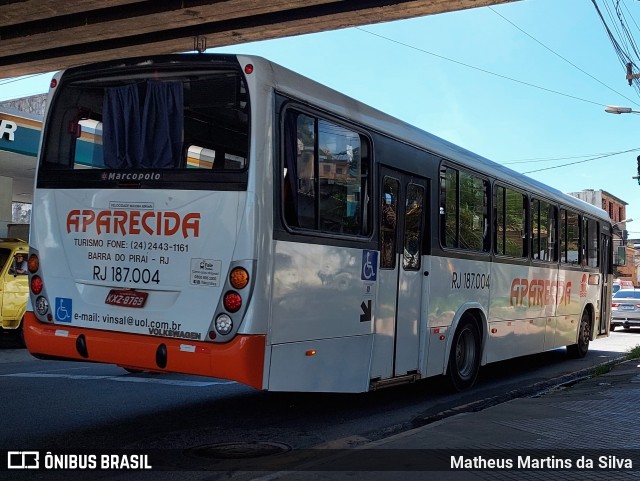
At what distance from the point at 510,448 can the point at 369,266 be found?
2.31 meters

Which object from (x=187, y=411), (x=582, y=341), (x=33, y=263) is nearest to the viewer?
(x=33, y=263)

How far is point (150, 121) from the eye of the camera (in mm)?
6375

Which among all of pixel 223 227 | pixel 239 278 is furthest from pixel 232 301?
pixel 223 227

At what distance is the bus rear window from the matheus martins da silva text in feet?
10.2

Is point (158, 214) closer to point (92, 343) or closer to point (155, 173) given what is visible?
point (155, 173)

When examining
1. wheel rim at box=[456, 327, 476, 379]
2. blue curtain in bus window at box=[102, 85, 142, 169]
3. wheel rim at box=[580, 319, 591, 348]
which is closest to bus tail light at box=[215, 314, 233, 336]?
blue curtain in bus window at box=[102, 85, 142, 169]

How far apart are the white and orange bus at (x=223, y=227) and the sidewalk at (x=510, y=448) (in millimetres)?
936

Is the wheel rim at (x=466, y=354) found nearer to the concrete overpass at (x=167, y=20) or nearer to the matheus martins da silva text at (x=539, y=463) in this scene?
the matheus martins da silva text at (x=539, y=463)

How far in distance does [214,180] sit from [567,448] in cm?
392

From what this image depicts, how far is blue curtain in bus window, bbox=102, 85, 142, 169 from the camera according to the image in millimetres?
6426

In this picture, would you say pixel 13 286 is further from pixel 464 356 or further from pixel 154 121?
pixel 464 356

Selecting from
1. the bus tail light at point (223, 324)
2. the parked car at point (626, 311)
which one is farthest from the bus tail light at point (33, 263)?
the parked car at point (626, 311)

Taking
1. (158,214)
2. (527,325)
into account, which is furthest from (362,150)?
(527,325)

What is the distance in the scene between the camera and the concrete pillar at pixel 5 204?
2178 centimetres
